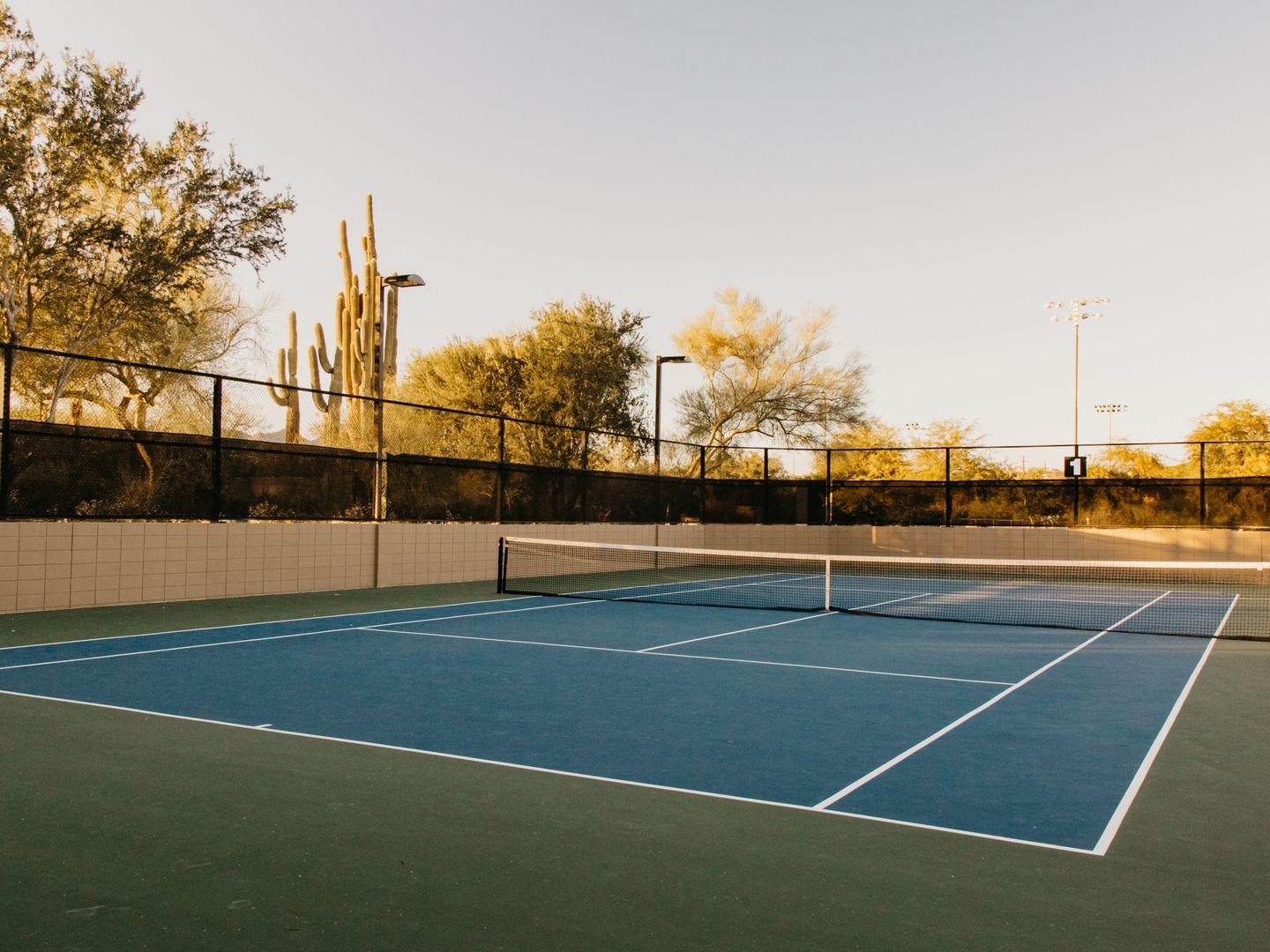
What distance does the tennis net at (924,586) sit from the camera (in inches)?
532

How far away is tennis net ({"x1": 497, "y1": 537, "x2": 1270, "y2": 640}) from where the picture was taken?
13523mm

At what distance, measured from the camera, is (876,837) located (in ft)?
13.9

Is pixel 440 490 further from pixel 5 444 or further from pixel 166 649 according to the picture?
pixel 166 649

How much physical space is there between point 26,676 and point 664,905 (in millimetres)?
6346

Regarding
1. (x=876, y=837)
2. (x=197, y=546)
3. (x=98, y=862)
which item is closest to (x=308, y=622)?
(x=197, y=546)

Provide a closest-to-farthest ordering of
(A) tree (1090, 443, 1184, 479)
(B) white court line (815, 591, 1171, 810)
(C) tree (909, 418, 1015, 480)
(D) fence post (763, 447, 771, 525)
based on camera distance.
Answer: (B) white court line (815, 591, 1171, 810), (A) tree (1090, 443, 1184, 479), (D) fence post (763, 447, 771, 525), (C) tree (909, 418, 1015, 480)

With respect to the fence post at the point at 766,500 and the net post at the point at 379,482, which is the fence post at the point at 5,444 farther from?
the fence post at the point at 766,500

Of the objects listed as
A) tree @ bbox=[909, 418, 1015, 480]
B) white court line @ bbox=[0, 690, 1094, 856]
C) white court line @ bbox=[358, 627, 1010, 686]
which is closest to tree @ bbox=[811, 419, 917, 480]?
tree @ bbox=[909, 418, 1015, 480]

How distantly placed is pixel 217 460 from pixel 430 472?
4393 mm

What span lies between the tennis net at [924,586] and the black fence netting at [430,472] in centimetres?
118

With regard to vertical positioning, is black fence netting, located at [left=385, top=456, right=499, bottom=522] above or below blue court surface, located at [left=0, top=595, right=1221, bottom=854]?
above

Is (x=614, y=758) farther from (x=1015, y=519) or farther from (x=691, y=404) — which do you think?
(x=691, y=404)

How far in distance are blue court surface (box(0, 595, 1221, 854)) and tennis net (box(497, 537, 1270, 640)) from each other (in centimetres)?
176

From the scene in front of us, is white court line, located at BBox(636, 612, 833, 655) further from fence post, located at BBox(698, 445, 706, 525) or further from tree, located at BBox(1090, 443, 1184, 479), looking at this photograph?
tree, located at BBox(1090, 443, 1184, 479)
